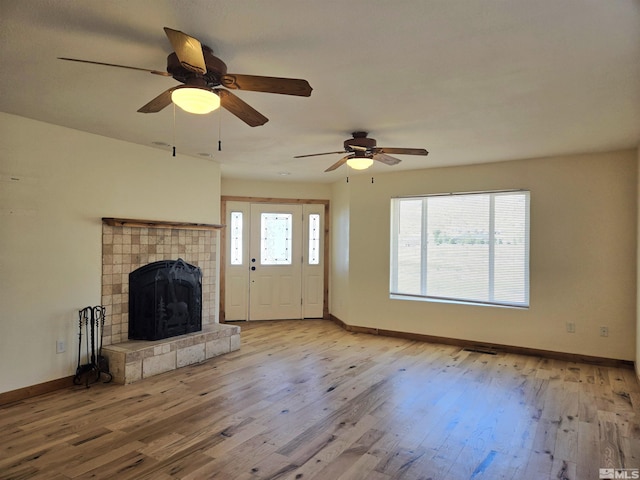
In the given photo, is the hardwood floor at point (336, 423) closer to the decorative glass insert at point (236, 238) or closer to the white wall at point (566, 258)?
the white wall at point (566, 258)

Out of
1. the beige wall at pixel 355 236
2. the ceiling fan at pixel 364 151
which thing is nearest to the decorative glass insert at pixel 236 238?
the beige wall at pixel 355 236

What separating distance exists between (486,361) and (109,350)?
432 cm

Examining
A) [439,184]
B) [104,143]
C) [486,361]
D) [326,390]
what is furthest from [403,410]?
[104,143]

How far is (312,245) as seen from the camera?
742cm

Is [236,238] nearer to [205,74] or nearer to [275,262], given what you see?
[275,262]

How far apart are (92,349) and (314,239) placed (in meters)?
4.23

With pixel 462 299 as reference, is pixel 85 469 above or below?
below

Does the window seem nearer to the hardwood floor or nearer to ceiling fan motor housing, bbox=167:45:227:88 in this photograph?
the hardwood floor

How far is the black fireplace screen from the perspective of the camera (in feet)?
14.6

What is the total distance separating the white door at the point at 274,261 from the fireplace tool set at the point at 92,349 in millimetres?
2922

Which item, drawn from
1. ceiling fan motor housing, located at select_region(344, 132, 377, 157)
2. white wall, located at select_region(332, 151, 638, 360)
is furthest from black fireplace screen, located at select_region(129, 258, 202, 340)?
white wall, located at select_region(332, 151, 638, 360)

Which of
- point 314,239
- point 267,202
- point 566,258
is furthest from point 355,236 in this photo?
point 566,258

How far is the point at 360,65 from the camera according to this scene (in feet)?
8.07

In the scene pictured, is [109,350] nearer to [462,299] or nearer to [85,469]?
[85,469]
